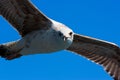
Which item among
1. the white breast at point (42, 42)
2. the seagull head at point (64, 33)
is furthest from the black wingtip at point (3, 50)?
the seagull head at point (64, 33)

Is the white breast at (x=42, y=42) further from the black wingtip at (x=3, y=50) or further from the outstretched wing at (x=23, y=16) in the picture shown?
the black wingtip at (x=3, y=50)

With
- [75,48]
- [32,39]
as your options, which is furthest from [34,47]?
[75,48]

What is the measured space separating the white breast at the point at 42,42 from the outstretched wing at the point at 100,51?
Answer: 90.9 inches

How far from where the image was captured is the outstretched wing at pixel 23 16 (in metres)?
19.0

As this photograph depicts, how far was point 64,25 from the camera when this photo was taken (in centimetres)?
1892

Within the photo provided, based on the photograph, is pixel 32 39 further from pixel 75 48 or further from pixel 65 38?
pixel 75 48

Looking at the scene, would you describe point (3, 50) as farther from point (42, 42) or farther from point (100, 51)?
point (100, 51)

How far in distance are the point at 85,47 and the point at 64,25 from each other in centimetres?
358

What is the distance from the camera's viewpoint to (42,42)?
1889 cm

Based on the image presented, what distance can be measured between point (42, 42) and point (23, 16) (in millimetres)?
1459

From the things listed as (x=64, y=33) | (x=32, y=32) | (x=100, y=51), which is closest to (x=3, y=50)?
(x=32, y=32)

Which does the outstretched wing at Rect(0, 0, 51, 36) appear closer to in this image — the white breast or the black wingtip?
the white breast

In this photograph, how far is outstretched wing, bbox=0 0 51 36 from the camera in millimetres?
18969

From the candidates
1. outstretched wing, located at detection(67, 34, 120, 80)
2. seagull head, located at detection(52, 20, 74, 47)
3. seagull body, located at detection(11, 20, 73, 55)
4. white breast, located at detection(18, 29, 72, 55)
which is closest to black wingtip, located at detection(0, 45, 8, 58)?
seagull body, located at detection(11, 20, 73, 55)
